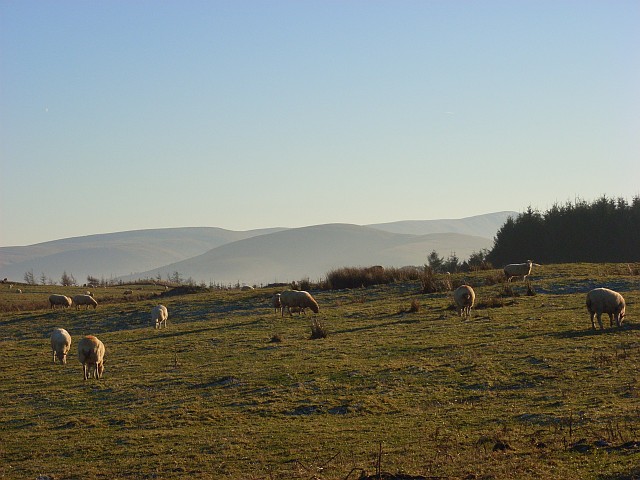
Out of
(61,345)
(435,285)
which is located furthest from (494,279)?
(61,345)

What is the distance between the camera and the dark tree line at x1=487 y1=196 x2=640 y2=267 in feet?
239

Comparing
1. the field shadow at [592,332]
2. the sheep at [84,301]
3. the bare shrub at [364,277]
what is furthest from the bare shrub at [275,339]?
the sheep at [84,301]

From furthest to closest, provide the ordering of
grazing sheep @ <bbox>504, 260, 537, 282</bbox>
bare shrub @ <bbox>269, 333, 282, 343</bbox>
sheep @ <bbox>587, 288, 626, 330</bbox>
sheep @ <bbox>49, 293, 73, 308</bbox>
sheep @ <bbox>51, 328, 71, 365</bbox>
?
1. sheep @ <bbox>49, 293, 73, 308</bbox>
2. grazing sheep @ <bbox>504, 260, 537, 282</bbox>
3. bare shrub @ <bbox>269, 333, 282, 343</bbox>
4. sheep @ <bbox>51, 328, 71, 365</bbox>
5. sheep @ <bbox>587, 288, 626, 330</bbox>

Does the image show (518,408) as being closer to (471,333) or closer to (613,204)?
(471,333)

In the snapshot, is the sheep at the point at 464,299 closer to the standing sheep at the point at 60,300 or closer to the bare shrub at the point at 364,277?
the bare shrub at the point at 364,277

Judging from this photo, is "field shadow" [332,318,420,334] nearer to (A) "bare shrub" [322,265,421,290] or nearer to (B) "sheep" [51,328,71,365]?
(B) "sheep" [51,328,71,365]

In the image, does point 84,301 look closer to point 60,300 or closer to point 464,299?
point 60,300

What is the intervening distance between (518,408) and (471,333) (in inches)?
388

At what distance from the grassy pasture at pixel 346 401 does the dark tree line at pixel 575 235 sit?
137 ft

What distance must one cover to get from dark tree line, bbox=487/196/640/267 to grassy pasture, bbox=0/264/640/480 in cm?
4189

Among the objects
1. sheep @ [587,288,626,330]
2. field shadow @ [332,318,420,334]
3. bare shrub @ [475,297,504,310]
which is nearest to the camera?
sheep @ [587,288,626,330]

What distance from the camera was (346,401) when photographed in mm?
18328

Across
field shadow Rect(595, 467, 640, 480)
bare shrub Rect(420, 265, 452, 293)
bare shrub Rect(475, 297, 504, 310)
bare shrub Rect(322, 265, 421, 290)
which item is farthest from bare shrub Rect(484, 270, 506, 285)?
field shadow Rect(595, 467, 640, 480)

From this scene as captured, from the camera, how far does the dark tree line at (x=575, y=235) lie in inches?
2864
